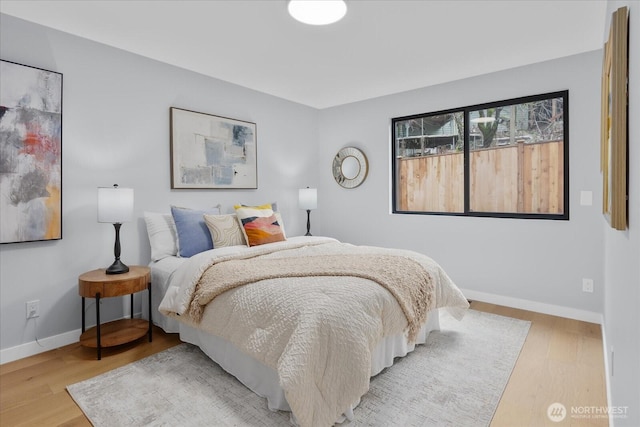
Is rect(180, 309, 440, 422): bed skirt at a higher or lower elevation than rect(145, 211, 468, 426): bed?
lower

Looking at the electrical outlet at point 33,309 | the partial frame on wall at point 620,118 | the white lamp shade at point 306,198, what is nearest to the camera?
the partial frame on wall at point 620,118

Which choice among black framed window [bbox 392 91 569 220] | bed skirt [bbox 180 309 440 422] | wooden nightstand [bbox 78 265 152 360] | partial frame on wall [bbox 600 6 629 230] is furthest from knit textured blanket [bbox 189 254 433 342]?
black framed window [bbox 392 91 569 220]

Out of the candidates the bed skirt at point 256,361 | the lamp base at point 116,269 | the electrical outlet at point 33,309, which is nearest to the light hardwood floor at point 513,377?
the electrical outlet at point 33,309

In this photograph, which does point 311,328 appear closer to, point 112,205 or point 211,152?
point 112,205

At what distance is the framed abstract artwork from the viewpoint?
3.46 m

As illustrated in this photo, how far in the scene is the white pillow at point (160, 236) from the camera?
10.2ft

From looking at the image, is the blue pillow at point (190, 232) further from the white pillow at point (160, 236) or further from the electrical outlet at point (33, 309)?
the electrical outlet at point (33, 309)

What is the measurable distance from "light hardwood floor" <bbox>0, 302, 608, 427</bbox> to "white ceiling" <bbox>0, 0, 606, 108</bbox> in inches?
91.4

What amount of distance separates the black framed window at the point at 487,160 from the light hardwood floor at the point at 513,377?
1.25 meters

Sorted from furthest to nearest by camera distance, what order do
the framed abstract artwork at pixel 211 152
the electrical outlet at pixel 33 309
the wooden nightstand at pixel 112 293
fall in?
the framed abstract artwork at pixel 211 152, the electrical outlet at pixel 33 309, the wooden nightstand at pixel 112 293

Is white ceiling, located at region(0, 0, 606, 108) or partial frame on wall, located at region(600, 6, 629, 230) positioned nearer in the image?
partial frame on wall, located at region(600, 6, 629, 230)

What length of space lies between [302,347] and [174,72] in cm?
301

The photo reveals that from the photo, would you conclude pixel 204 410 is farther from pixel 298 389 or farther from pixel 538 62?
pixel 538 62

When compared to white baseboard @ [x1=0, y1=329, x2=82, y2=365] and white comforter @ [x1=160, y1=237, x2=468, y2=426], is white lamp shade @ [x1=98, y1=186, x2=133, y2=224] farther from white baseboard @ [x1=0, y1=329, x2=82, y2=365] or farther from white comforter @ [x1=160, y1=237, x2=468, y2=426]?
white baseboard @ [x1=0, y1=329, x2=82, y2=365]
